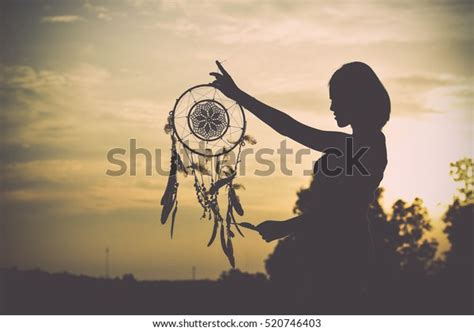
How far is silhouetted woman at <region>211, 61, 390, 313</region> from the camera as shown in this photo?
295 inches

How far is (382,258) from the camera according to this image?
7.74m

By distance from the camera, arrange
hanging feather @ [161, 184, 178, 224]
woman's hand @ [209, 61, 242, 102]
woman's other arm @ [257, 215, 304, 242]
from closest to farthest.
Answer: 1. woman's other arm @ [257, 215, 304, 242]
2. woman's hand @ [209, 61, 242, 102]
3. hanging feather @ [161, 184, 178, 224]

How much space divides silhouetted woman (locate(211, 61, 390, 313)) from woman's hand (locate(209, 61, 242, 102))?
15 cm

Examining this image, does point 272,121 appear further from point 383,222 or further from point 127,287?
point 383,222

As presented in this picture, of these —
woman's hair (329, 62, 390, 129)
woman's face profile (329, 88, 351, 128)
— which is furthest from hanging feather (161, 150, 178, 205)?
woman's hair (329, 62, 390, 129)

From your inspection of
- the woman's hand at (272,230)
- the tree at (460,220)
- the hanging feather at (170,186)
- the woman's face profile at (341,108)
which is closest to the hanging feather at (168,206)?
the hanging feather at (170,186)

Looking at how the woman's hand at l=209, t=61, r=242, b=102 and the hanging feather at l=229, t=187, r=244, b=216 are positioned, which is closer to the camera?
the woman's hand at l=209, t=61, r=242, b=102

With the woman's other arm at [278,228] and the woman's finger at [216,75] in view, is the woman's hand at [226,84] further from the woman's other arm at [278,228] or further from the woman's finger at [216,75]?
the woman's other arm at [278,228]

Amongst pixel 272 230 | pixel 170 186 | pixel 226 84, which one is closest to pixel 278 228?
pixel 272 230

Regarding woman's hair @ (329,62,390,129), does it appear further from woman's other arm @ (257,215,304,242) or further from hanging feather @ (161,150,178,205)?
hanging feather @ (161,150,178,205)

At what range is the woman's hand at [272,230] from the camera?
770cm

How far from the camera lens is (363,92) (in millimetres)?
7688

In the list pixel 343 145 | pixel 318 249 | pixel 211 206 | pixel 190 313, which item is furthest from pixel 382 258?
pixel 190 313

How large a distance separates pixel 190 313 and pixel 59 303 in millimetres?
2917
